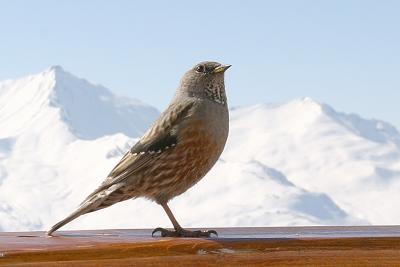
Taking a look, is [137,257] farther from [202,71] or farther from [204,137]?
[202,71]

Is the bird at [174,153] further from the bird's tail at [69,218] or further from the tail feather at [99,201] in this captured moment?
the bird's tail at [69,218]

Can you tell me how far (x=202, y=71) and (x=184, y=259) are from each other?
3.74 m

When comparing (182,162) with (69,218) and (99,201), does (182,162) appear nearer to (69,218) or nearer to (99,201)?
(99,201)

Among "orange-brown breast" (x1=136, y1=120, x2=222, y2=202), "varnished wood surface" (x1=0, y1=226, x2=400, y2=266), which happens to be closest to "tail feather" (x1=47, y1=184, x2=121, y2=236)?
"orange-brown breast" (x1=136, y1=120, x2=222, y2=202)

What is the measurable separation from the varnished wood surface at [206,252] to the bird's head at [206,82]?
9.49 ft

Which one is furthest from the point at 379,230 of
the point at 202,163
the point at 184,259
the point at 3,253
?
the point at 3,253

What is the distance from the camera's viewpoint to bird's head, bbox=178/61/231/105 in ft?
25.7

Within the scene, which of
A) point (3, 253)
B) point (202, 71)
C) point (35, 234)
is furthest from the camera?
point (202, 71)

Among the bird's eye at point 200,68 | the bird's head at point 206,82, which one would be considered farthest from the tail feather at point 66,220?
the bird's eye at point 200,68

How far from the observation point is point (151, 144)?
740cm

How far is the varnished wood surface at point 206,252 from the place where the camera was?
14.1 ft

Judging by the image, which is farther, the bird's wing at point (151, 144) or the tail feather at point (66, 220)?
the bird's wing at point (151, 144)

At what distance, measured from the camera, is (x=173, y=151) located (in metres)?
7.47

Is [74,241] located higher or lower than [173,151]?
lower
